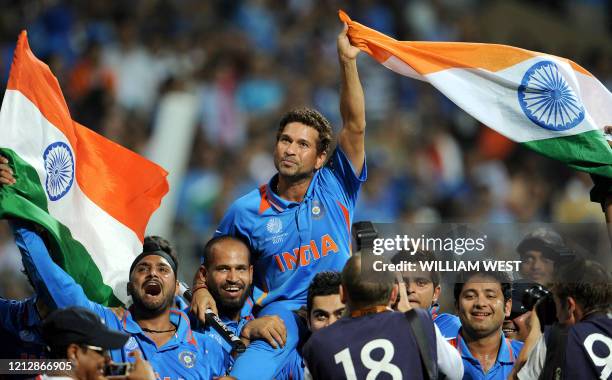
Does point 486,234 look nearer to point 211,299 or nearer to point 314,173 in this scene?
point 314,173

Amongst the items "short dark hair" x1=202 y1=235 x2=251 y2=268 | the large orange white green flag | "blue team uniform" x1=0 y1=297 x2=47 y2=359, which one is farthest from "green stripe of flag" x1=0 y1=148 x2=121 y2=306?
the large orange white green flag

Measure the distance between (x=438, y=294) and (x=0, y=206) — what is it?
2.67 metres

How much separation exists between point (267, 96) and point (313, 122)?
8.13 metres

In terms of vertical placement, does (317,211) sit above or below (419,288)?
above

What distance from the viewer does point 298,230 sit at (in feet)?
25.3

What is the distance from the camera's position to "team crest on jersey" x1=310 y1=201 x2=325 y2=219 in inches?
305

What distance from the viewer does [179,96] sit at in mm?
14781

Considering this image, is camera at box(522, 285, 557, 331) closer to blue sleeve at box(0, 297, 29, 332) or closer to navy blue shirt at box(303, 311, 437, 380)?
navy blue shirt at box(303, 311, 437, 380)

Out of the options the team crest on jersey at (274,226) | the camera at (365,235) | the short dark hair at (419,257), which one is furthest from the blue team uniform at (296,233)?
the short dark hair at (419,257)

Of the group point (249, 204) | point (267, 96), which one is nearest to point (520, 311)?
point (249, 204)

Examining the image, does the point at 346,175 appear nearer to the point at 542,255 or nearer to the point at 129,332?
the point at 542,255

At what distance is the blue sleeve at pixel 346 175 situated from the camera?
7.78m

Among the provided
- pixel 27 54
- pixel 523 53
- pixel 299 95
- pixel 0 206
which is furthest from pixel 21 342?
pixel 299 95

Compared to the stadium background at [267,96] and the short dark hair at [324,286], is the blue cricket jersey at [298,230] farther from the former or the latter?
the stadium background at [267,96]
